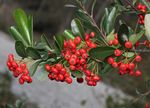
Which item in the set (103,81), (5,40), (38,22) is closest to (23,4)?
(38,22)

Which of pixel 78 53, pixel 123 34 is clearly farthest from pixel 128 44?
pixel 78 53

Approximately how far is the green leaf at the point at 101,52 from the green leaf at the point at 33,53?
23 centimetres

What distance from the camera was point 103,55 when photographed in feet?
5.78

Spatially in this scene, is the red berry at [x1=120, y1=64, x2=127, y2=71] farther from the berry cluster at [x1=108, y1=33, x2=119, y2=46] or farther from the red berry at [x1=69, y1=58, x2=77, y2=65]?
the red berry at [x1=69, y1=58, x2=77, y2=65]

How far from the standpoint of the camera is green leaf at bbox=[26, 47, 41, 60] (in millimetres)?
1774

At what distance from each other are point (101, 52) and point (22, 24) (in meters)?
0.40

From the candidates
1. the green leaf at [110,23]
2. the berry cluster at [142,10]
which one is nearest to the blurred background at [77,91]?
the berry cluster at [142,10]

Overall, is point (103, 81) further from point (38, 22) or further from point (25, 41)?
point (25, 41)

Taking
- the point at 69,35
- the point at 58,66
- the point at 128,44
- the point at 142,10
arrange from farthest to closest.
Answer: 1. the point at 142,10
2. the point at 69,35
3. the point at 58,66
4. the point at 128,44

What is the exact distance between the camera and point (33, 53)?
1793 mm

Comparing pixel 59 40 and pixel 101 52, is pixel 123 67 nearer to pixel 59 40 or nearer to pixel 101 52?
pixel 101 52

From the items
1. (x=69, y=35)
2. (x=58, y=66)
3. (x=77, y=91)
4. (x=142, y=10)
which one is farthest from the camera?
(x=77, y=91)

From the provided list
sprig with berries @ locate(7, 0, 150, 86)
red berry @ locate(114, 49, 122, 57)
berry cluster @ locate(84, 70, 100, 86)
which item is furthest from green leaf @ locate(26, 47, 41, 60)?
red berry @ locate(114, 49, 122, 57)

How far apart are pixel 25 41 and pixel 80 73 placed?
288mm
